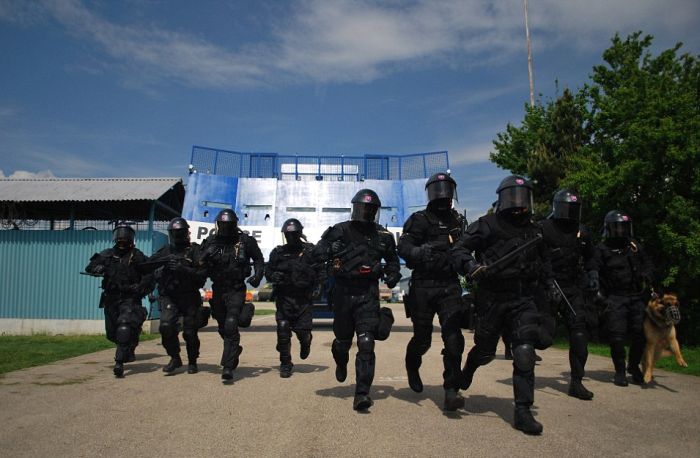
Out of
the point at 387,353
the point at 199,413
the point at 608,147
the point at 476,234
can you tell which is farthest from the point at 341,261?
the point at 608,147

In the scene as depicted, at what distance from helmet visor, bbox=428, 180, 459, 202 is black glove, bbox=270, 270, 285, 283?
10.3 feet

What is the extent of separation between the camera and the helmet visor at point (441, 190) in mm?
5703

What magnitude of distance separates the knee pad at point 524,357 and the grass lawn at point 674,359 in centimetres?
415

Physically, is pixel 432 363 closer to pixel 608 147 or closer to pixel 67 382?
pixel 67 382

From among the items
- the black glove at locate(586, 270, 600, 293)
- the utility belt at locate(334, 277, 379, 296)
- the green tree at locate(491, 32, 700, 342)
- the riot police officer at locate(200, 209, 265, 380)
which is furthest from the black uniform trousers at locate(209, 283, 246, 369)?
the green tree at locate(491, 32, 700, 342)

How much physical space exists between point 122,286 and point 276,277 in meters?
2.33

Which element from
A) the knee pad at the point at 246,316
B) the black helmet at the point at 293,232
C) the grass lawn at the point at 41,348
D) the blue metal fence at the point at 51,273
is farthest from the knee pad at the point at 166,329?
the blue metal fence at the point at 51,273

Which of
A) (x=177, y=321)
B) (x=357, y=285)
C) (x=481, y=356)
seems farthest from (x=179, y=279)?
(x=481, y=356)

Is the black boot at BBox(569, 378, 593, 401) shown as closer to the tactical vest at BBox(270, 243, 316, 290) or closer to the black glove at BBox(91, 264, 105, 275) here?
the tactical vest at BBox(270, 243, 316, 290)

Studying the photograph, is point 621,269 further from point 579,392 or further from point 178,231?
point 178,231

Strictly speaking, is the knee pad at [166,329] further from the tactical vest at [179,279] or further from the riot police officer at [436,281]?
the riot police officer at [436,281]

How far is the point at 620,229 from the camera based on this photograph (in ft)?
23.0

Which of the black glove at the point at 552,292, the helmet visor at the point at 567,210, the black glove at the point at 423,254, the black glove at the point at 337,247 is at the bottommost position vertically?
the black glove at the point at 552,292

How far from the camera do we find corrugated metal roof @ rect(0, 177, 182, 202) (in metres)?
16.5
